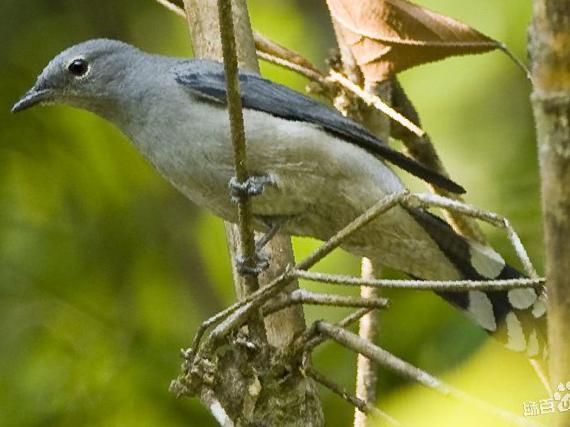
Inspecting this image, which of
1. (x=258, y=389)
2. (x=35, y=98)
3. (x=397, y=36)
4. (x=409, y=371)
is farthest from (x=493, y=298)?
(x=35, y=98)

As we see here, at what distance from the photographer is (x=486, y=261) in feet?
8.66

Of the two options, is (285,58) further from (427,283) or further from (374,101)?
(427,283)

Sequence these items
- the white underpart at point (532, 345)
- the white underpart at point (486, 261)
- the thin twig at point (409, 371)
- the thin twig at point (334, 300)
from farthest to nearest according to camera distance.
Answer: the white underpart at point (486, 261) < the white underpart at point (532, 345) < the thin twig at point (334, 300) < the thin twig at point (409, 371)

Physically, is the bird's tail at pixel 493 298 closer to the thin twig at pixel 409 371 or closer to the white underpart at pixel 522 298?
the white underpart at pixel 522 298

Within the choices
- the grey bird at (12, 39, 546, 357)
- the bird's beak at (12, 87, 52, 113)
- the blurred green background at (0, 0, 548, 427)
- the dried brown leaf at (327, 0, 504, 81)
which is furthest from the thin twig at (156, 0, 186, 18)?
the blurred green background at (0, 0, 548, 427)

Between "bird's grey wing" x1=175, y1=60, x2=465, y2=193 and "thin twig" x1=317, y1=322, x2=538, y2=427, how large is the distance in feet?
3.15

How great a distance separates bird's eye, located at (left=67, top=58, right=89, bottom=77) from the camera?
2.88 meters

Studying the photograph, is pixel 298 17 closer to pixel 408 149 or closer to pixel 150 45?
pixel 150 45

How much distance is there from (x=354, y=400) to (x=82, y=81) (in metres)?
1.50

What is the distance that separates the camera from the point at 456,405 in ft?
5.42

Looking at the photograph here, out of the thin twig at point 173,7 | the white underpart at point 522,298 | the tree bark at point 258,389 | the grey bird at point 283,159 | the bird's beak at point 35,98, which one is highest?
the thin twig at point 173,7

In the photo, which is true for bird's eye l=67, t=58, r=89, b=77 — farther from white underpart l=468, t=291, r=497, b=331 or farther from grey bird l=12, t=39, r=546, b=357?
white underpart l=468, t=291, r=497, b=331

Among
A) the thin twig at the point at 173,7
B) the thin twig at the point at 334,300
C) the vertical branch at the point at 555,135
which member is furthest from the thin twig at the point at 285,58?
the vertical branch at the point at 555,135

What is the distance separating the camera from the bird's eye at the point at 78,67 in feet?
9.45
